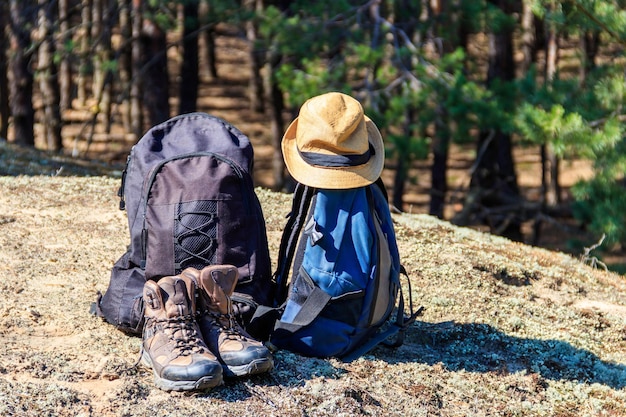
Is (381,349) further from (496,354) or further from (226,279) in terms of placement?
(226,279)

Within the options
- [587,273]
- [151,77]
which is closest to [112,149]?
[151,77]

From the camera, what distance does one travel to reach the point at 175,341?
3229 millimetres

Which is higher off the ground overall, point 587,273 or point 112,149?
point 587,273

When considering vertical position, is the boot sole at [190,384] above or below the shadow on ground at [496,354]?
above

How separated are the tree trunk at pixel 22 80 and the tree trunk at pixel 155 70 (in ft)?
5.47

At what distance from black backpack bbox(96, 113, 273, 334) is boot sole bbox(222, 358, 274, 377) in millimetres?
455

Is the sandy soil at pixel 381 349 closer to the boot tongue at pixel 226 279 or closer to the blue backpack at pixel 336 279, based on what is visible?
the blue backpack at pixel 336 279

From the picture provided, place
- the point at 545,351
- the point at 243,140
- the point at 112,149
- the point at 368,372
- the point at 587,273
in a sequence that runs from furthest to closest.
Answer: the point at 112,149 → the point at 587,273 → the point at 545,351 → the point at 243,140 → the point at 368,372

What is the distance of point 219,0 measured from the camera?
11648 millimetres

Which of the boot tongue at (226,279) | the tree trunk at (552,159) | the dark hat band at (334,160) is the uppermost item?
the dark hat band at (334,160)

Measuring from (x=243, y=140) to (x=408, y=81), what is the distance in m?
6.37

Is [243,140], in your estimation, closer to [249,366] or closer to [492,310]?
[249,366]

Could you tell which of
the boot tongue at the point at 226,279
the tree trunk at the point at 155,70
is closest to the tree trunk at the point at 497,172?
the tree trunk at the point at 155,70

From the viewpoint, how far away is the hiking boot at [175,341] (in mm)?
3094
